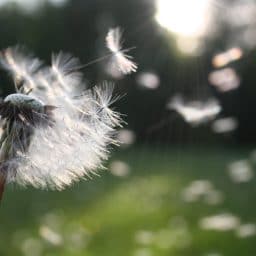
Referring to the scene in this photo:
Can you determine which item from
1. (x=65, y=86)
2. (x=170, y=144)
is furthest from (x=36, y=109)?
(x=170, y=144)

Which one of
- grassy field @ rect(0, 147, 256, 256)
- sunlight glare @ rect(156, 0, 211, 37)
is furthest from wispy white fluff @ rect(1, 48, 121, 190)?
sunlight glare @ rect(156, 0, 211, 37)

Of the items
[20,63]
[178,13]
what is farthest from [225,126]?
[20,63]

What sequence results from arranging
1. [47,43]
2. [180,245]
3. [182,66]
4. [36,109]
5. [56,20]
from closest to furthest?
[36,109] → [180,245] → [182,66] → [47,43] → [56,20]

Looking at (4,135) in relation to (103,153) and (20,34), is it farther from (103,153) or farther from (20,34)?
(20,34)

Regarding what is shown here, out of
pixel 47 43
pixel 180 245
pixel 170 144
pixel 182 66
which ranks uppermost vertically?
pixel 47 43

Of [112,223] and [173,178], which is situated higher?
[173,178]

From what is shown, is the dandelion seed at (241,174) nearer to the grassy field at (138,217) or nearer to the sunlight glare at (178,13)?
the grassy field at (138,217)
